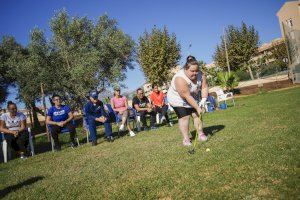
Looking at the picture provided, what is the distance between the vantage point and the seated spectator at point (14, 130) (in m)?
9.45

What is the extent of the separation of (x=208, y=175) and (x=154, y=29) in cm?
3330

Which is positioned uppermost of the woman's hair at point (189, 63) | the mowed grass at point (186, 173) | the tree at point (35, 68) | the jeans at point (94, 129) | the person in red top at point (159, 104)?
the tree at point (35, 68)

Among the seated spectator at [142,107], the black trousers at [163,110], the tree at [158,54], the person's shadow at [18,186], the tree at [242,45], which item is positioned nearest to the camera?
the person's shadow at [18,186]

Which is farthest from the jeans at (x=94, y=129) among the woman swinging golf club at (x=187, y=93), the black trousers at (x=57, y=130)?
the woman swinging golf club at (x=187, y=93)

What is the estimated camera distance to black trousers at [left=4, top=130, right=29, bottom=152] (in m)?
9.48

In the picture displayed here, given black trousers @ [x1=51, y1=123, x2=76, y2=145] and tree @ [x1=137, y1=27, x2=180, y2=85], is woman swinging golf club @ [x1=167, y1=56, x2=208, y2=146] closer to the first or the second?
black trousers @ [x1=51, y1=123, x2=76, y2=145]

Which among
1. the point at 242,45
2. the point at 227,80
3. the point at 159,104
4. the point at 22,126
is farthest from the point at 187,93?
the point at 242,45

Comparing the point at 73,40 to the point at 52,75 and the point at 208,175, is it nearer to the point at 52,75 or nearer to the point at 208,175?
the point at 52,75

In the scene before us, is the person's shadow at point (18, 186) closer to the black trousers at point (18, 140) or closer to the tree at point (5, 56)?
the black trousers at point (18, 140)

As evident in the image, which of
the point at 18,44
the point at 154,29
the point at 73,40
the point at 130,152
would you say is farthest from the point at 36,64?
the point at 130,152

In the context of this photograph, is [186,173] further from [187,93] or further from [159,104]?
[159,104]

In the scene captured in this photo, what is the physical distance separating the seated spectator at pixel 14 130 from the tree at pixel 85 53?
13.5m

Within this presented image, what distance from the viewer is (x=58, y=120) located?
33.2ft

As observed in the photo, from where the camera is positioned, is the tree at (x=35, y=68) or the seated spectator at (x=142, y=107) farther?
the tree at (x=35, y=68)
